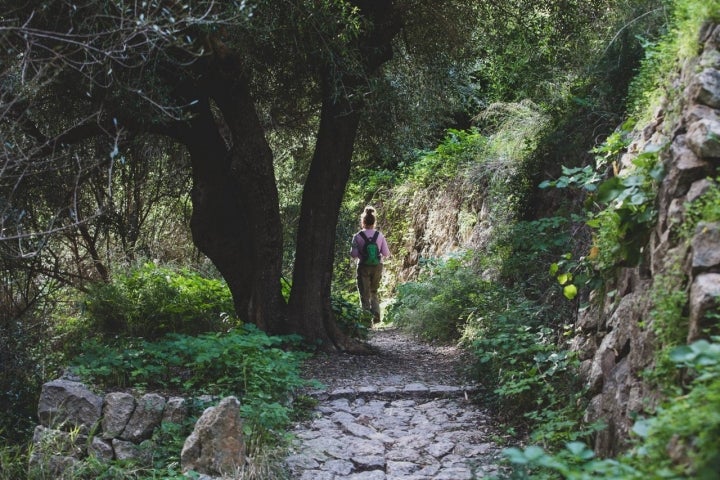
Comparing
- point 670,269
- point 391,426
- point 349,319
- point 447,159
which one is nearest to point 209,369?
point 391,426

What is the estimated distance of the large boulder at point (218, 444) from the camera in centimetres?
512

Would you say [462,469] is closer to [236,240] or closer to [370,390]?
[370,390]

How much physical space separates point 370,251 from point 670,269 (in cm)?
864

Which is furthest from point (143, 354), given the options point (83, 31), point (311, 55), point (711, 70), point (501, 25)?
point (501, 25)

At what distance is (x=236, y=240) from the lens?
9.18 m

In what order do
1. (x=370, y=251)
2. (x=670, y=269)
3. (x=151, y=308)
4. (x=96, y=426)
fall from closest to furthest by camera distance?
(x=670, y=269)
(x=96, y=426)
(x=151, y=308)
(x=370, y=251)

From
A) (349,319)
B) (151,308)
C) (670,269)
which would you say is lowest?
(349,319)

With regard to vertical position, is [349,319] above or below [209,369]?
above

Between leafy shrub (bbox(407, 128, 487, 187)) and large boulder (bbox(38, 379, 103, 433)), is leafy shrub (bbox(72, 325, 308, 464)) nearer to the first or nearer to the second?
large boulder (bbox(38, 379, 103, 433))

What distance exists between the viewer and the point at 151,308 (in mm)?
9828

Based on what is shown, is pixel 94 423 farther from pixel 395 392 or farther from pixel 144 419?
pixel 395 392

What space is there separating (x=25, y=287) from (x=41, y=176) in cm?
141

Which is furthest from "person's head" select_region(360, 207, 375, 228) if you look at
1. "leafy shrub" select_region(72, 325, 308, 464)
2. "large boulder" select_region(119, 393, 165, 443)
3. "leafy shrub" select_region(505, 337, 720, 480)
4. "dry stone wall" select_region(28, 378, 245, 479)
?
"leafy shrub" select_region(505, 337, 720, 480)

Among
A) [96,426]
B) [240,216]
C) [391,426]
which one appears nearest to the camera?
[96,426]
